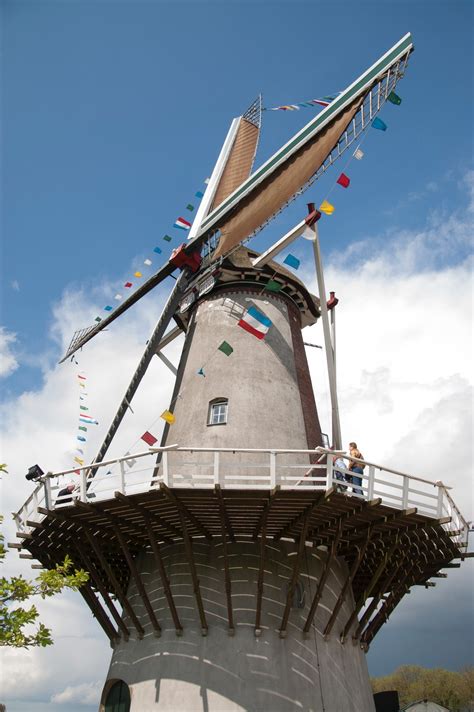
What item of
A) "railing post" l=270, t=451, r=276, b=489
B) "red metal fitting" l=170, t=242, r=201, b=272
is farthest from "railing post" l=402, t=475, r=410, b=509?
"red metal fitting" l=170, t=242, r=201, b=272

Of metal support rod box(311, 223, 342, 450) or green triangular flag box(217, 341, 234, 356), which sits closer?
green triangular flag box(217, 341, 234, 356)

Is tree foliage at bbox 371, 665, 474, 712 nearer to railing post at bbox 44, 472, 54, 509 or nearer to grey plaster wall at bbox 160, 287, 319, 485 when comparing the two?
grey plaster wall at bbox 160, 287, 319, 485

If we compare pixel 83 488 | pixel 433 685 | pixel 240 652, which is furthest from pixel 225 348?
pixel 433 685

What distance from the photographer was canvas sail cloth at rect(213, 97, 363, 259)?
1558 centimetres

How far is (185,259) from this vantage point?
17562mm

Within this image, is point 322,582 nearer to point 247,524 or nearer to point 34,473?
point 247,524

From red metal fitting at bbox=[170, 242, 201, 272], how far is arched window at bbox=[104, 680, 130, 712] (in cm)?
1079

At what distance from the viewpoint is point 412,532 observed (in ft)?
41.2

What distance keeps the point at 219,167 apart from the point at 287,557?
43.2 ft

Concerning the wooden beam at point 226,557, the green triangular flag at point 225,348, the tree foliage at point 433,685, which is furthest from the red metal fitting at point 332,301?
the tree foliage at point 433,685

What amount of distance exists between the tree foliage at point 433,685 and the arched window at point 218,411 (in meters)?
40.8

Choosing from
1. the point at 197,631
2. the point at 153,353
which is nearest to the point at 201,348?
the point at 153,353

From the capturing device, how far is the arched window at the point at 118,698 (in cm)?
1239

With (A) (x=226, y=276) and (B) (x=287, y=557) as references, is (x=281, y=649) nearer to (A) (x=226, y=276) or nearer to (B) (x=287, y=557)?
(B) (x=287, y=557)
